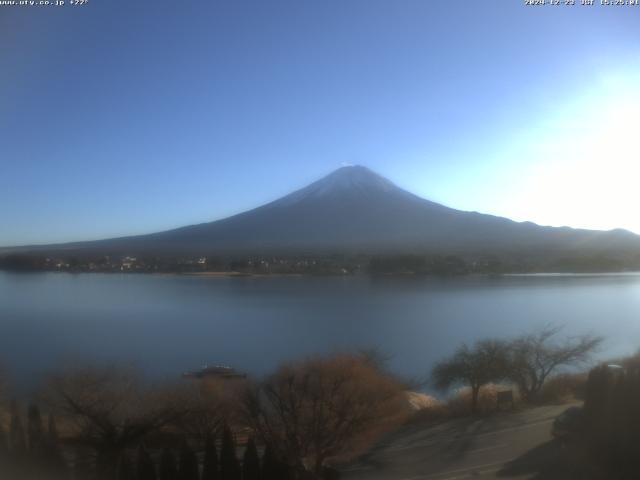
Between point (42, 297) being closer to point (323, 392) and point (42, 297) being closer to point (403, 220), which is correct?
point (323, 392)

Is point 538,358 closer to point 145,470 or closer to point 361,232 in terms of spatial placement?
point 145,470

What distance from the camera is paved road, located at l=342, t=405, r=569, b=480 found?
11.4 ft

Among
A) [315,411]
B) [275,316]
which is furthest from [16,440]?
[275,316]

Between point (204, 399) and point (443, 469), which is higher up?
point (204, 399)

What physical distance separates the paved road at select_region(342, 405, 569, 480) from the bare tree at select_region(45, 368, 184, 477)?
1506 mm

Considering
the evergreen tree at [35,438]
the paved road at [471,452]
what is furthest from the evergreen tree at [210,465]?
the paved road at [471,452]

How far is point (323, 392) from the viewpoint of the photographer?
4219 mm

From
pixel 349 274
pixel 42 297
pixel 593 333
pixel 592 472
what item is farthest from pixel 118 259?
pixel 592 472

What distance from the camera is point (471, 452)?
404 centimetres

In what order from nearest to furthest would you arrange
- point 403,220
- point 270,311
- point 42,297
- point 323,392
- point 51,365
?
1. point 323,392
2. point 51,365
3. point 270,311
4. point 42,297
5. point 403,220

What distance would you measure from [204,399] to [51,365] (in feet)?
9.89

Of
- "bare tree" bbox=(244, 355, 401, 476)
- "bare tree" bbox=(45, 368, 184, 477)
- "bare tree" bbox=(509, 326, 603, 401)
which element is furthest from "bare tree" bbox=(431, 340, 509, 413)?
"bare tree" bbox=(45, 368, 184, 477)

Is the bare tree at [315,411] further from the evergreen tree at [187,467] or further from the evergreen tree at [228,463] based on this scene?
the evergreen tree at [187,467]

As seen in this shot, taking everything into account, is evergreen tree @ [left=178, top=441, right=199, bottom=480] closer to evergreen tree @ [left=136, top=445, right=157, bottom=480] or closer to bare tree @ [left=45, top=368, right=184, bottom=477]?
evergreen tree @ [left=136, top=445, right=157, bottom=480]
